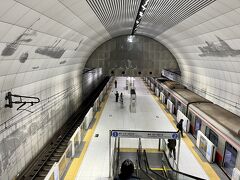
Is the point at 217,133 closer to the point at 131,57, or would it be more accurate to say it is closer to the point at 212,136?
the point at 212,136

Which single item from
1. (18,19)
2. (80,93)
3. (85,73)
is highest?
(18,19)

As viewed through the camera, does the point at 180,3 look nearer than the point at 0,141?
No

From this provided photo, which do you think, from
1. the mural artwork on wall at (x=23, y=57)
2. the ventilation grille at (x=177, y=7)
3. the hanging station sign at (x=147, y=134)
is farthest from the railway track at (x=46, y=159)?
the ventilation grille at (x=177, y=7)

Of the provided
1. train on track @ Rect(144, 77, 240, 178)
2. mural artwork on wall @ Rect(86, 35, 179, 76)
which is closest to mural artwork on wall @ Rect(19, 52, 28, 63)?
train on track @ Rect(144, 77, 240, 178)

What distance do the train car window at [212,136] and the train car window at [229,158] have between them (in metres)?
0.67

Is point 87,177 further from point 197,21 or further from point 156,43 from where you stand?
point 156,43

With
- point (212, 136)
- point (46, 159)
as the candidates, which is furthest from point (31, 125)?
point (212, 136)

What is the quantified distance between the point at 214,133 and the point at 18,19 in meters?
7.18

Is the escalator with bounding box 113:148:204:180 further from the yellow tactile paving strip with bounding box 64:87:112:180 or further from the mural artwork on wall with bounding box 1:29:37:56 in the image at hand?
the mural artwork on wall with bounding box 1:29:37:56

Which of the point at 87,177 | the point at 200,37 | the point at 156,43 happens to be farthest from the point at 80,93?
the point at 87,177

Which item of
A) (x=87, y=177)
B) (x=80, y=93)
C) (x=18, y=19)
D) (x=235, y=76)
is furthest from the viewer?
(x=80, y=93)

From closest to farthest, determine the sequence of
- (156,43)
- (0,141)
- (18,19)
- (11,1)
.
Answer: (11,1) → (18,19) → (0,141) → (156,43)

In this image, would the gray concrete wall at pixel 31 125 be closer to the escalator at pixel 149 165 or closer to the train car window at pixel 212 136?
the escalator at pixel 149 165

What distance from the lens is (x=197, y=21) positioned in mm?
11617
